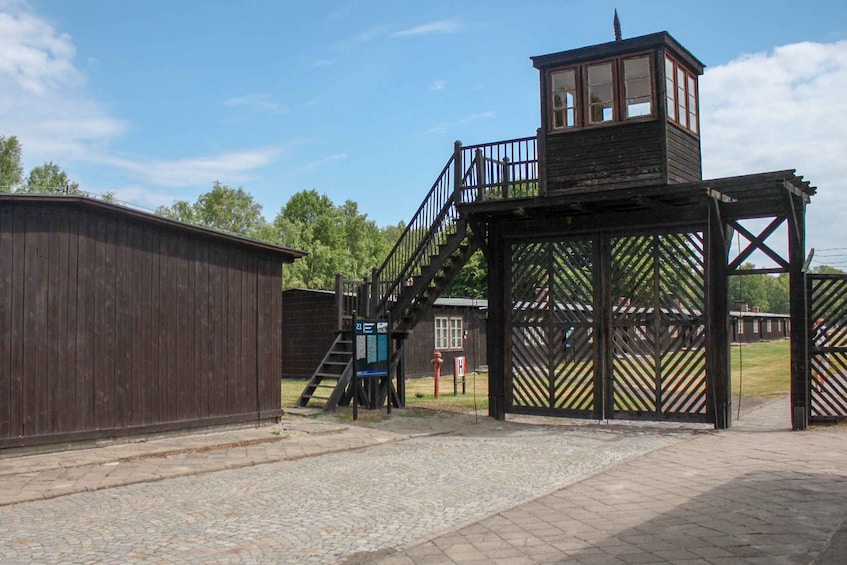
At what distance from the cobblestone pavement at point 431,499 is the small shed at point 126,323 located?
581mm

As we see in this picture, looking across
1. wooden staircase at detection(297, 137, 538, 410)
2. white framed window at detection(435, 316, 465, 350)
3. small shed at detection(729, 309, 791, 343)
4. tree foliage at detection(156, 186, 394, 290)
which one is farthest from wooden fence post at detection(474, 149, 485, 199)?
small shed at detection(729, 309, 791, 343)

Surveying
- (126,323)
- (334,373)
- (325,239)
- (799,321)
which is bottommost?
(334,373)

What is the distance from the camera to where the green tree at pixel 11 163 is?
1870 inches

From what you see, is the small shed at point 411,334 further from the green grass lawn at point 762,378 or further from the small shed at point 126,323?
the small shed at point 126,323

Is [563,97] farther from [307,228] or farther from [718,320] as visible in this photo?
[307,228]

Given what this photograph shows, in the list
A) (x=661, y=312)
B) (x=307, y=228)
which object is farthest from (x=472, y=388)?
(x=307, y=228)

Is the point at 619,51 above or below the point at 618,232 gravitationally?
above

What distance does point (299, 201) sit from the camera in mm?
71500

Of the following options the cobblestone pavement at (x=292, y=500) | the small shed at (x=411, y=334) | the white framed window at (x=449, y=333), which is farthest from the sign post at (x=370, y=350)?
the white framed window at (x=449, y=333)

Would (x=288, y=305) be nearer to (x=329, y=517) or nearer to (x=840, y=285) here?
(x=840, y=285)

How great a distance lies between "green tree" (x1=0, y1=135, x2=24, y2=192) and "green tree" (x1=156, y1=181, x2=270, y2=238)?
1073 centimetres

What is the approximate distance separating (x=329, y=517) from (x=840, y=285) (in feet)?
32.6

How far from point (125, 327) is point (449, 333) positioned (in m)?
21.0

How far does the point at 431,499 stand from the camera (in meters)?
7.96
